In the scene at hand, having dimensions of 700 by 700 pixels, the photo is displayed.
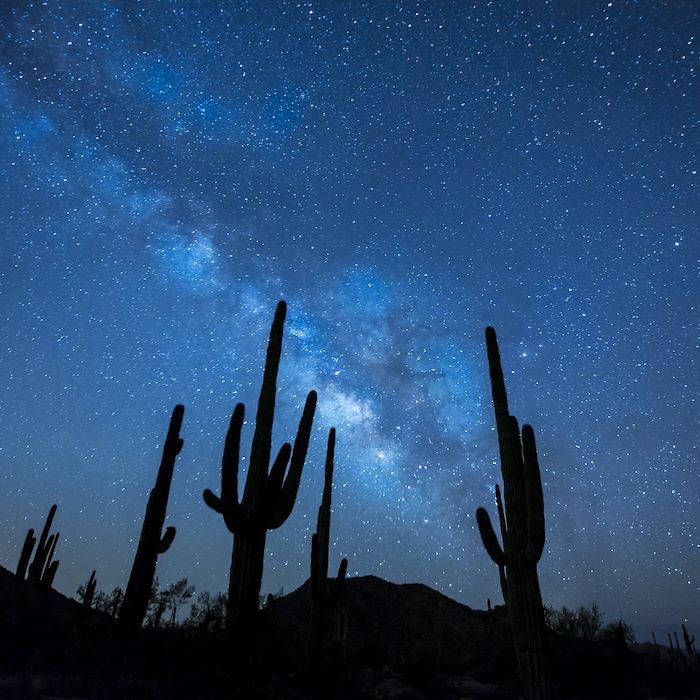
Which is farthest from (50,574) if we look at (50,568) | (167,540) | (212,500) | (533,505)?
(533,505)

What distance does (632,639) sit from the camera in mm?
41594

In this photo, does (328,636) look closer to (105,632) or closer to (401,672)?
(401,672)

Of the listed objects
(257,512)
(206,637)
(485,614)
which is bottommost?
(206,637)

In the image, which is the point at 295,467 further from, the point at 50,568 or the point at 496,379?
the point at 50,568

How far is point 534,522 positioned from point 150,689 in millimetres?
5811

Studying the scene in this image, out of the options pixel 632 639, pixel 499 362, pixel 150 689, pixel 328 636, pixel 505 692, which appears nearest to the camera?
pixel 150 689

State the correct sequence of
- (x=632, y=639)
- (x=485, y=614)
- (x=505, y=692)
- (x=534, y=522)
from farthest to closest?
(x=632, y=639)
(x=485, y=614)
(x=505, y=692)
(x=534, y=522)

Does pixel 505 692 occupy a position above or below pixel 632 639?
below

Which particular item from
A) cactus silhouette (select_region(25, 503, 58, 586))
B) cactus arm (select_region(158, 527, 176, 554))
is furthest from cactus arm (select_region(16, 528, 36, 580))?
cactus arm (select_region(158, 527, 176, 554))

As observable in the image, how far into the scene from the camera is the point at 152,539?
10.9 m

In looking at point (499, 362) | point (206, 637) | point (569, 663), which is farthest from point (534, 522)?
point (569, 663)

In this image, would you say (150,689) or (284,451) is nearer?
(150,689)

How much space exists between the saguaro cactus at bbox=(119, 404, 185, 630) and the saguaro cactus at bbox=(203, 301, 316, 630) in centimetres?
302

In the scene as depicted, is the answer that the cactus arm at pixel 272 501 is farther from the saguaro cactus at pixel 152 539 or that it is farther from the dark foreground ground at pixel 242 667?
the saguaro cactus at pixel 152 539
